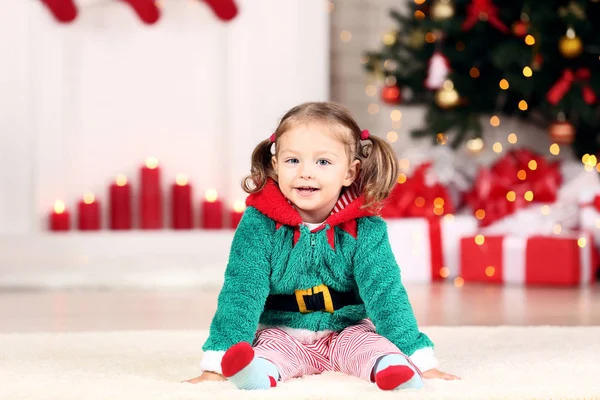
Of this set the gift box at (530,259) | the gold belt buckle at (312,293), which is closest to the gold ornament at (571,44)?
the gift box at (530,259)

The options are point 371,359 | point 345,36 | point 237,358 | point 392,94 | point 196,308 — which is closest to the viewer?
point 237,358

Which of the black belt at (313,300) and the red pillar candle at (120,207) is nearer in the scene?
the black belt at (313,300)

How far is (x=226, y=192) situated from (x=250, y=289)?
2.16 meters

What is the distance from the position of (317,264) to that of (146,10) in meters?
2.30

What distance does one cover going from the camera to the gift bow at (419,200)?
11.3 ft

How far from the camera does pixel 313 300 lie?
5.13 feet

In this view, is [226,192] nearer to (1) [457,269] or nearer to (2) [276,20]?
(2) [276,20]

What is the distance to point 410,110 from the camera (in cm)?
417

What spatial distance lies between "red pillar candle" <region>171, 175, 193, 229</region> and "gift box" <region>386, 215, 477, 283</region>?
2.67 ft

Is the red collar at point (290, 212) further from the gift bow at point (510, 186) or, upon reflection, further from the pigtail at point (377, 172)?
the gift bow at point (510, 186)

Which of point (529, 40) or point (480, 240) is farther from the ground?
point (529, 40)

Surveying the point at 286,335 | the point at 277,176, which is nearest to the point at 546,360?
the point at 286,335

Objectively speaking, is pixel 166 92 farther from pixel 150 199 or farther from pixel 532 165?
pixel 532 165

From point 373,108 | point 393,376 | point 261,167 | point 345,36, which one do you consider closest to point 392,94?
point 373,108
